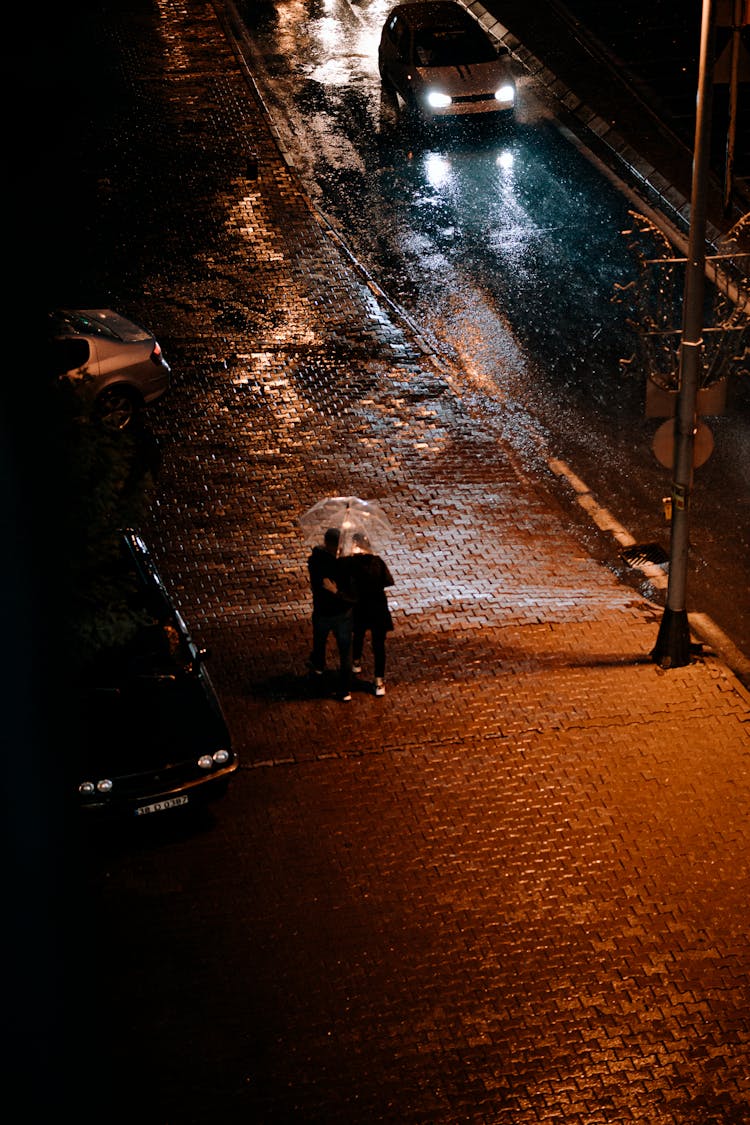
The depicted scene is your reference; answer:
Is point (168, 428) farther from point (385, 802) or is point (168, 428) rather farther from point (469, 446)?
point (385, 802)

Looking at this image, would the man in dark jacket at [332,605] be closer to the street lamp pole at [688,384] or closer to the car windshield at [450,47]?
the street lamp pole at [688,384]

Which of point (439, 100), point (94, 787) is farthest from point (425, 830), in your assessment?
point (439, 100)

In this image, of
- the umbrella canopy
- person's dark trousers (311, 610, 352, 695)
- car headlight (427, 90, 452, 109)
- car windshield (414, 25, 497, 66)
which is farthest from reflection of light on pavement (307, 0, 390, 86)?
person's dark trousers (311, 610, 352, 695)

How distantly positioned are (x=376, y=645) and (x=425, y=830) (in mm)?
2029

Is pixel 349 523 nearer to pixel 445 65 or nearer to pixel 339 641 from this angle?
pixel 339 641

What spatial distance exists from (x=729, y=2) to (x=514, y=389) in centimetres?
722

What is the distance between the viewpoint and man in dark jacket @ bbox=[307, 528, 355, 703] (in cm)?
1185

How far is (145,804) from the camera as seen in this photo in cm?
1038

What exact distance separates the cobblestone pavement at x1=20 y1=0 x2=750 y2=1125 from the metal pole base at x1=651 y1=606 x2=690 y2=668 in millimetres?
178

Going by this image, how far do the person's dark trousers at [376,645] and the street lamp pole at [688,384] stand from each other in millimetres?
2723

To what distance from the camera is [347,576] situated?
38.9 ft

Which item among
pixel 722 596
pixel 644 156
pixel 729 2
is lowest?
pixel 722 596

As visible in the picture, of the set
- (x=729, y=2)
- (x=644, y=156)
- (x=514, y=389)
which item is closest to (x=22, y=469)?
Answer: (x=729, y=2)

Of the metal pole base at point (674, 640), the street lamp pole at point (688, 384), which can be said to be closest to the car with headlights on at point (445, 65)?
the street lamp pole at point (688, 384)
